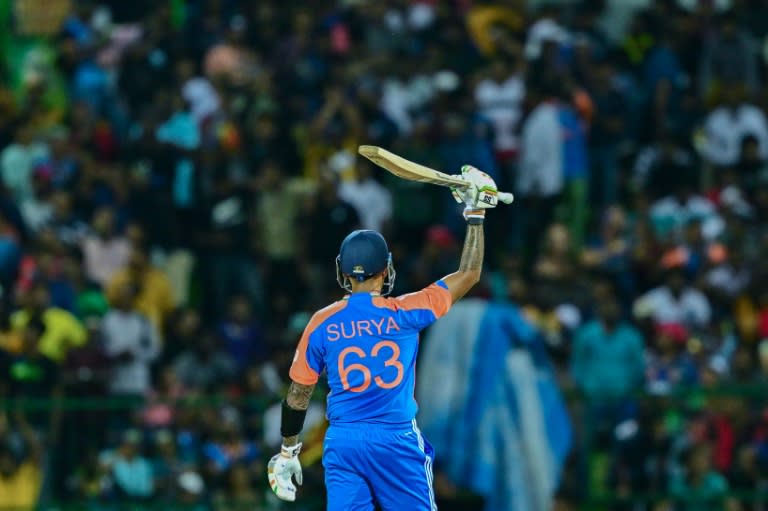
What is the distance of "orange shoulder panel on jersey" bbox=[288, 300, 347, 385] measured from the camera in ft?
35.1

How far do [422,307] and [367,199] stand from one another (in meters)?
9.74

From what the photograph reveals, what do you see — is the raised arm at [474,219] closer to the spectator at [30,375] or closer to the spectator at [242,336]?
the spectator at [30,375]

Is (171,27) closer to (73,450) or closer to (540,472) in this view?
(73,450)

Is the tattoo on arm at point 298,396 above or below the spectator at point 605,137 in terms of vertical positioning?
below

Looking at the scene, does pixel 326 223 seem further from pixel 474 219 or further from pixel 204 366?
pixel 474 219

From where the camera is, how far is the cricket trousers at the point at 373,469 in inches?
416

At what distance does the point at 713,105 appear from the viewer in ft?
72.7

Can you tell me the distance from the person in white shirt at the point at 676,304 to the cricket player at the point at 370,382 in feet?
29.1

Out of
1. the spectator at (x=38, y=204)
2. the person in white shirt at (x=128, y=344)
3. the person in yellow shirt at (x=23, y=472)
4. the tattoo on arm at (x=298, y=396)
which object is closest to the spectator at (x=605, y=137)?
the person in white shirt at (x=128, y=344)

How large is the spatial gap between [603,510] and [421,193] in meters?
5.39

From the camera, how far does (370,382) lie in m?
10.6

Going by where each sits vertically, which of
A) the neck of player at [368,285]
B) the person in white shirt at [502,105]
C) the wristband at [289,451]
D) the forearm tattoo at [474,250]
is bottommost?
the wristband at [289,451]

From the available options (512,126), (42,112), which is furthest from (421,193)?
(42,112)

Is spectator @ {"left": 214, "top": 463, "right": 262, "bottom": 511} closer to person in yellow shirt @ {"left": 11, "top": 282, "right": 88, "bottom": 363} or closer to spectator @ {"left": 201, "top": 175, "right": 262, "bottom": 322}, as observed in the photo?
person in yellow shirt @ {"left": 11, "top": 282, "right": 88, "bottom": 363}
